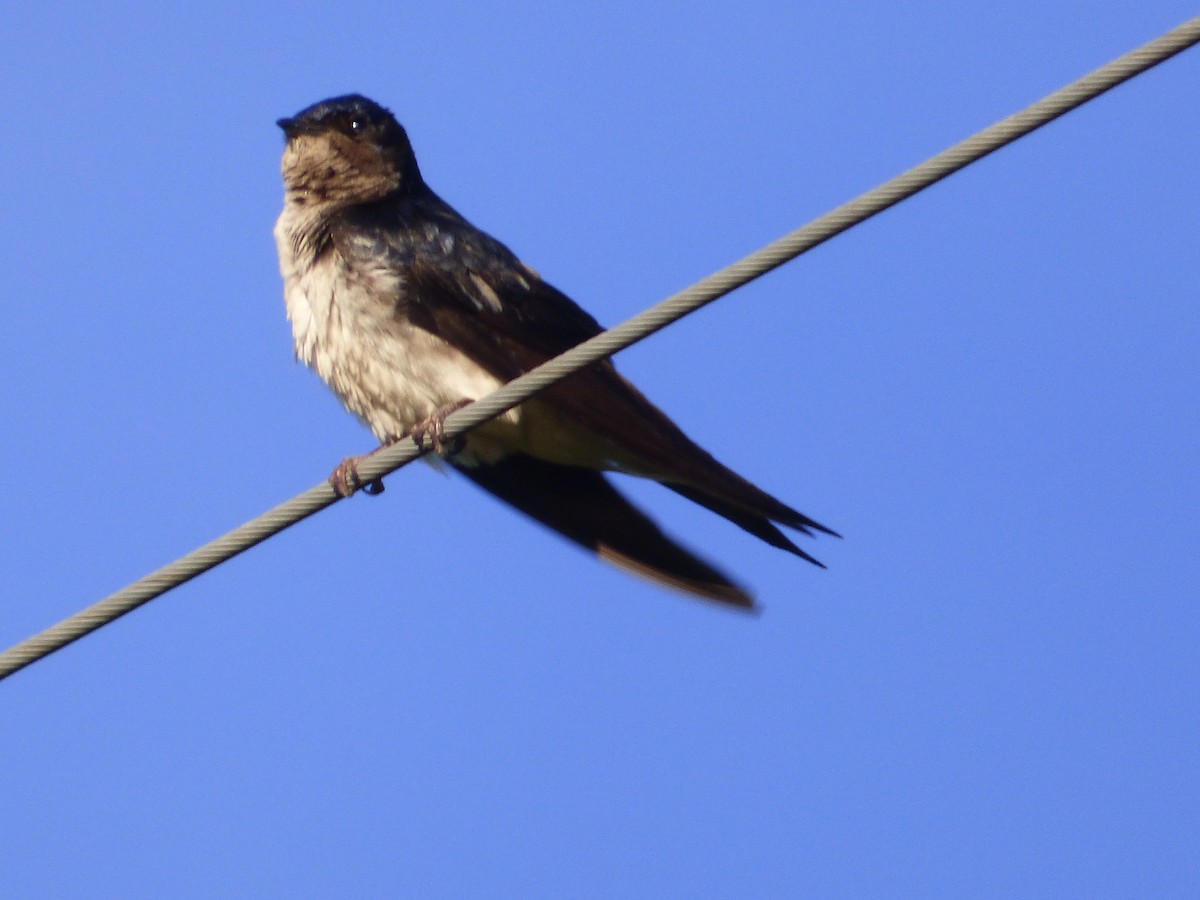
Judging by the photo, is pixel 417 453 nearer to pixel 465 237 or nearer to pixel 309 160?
pixel 465 237

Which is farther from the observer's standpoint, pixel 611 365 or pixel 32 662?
pixel 611 365

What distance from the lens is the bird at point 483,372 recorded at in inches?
194

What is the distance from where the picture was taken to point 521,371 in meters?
5.20

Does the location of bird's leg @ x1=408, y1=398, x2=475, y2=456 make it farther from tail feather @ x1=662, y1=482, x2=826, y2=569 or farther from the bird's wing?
tail feather @ x1=662, y1=482, x2=826, y2=569

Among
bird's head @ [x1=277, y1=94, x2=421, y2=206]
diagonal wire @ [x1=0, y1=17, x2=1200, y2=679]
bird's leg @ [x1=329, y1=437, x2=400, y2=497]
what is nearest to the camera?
diagonal wire @ [x1=0, y1=17, x2=1200, y2=679]

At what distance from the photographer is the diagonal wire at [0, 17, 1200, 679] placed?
3.06 meters

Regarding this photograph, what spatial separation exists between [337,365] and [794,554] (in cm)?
141

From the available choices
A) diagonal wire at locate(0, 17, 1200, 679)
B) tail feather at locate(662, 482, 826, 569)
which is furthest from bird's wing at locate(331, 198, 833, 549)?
diagonal wire at locate(0, 17, 1200, 679)

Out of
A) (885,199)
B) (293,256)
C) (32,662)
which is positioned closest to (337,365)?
(293,256)

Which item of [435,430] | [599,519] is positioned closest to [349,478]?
[435,430]

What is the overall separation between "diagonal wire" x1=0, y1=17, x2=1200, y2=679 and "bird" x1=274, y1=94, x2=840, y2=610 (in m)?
1.09

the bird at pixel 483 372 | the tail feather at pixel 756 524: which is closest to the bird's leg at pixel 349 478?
the bird at pixel 483 372

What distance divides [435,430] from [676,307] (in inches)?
59.4

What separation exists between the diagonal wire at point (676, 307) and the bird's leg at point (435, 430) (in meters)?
0.70
